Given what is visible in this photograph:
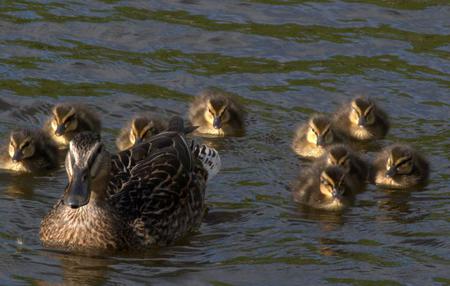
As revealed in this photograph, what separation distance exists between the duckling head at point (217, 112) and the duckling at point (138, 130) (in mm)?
555

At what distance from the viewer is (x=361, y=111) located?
1123cm

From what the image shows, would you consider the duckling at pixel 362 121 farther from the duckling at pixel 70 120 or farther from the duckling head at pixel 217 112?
the duckling at pixel 70 120

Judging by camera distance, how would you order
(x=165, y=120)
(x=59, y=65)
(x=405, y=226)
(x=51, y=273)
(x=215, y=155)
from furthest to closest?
(x=59, y=65), (x=165, y=120), (x=215, y=155), (x=405, y=226), (x=51, y=273)

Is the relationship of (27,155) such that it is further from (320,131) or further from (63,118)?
(320,131)

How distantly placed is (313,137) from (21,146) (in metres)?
2.17

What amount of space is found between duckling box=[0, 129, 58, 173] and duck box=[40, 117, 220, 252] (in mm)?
1188

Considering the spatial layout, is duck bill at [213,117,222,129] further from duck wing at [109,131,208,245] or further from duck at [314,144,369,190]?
duck wing at [109,131,208,245]

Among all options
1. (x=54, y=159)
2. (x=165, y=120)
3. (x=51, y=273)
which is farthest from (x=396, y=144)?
(x=51, y=273)

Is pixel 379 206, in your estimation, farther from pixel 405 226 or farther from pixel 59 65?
pixel 59 65

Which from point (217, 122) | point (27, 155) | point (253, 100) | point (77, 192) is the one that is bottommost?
point (27, 155)

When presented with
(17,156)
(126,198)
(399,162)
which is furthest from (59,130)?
(399,162)

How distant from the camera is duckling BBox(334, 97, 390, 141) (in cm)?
1120

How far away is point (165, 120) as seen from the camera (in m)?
10.9

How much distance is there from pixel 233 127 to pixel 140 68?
3.96 ft
